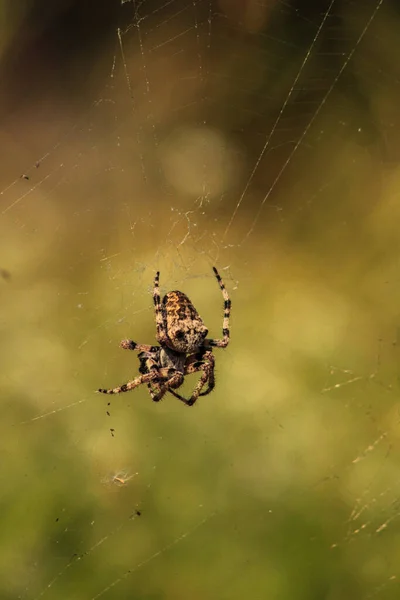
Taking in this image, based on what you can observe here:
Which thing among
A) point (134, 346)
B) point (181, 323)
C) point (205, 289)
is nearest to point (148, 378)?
point (134, 346)

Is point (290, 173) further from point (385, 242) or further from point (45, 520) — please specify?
point (45, 520)

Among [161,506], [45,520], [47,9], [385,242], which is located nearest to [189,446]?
[161,506]

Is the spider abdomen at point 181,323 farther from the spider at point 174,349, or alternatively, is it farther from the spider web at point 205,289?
the spider web at point 205,289

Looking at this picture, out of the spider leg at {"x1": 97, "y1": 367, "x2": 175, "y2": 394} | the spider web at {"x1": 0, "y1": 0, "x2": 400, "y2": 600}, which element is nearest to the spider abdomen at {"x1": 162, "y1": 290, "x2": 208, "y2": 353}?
the spider leg at {"x1": 97, "y1": 367, "x2": 175, "y2": 394}

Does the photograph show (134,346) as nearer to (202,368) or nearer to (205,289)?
(202,368)

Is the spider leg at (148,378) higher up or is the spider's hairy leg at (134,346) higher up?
the spider's hairy leg at (134,346)

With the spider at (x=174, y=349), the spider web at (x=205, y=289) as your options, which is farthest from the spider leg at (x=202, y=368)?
the spider web at (x=205, y=289)

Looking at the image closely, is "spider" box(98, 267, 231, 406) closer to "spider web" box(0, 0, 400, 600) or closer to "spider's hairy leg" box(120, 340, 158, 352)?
"spider's hairy leg" box(120, 340, 158, 352)
